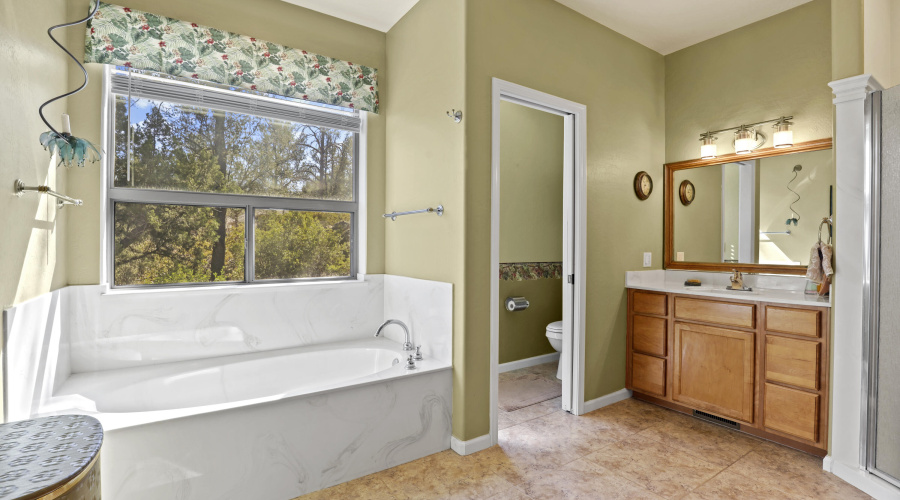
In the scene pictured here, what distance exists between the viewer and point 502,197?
4180mm

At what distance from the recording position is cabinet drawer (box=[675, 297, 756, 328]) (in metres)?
2.65

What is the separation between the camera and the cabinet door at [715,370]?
2.66 meters

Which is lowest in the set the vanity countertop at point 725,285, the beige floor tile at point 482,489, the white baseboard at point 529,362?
the beige floor tile at point 482,489

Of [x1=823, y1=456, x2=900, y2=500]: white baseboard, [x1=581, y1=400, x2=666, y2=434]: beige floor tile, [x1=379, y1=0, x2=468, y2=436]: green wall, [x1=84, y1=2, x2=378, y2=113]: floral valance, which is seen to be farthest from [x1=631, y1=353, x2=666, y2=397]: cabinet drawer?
[x1=84, y1=2, x2=378, y2=113]: floral valance

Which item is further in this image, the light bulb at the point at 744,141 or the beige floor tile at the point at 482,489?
the light bulb at the point at 744,141

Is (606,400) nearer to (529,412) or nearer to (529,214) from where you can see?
(529,412)

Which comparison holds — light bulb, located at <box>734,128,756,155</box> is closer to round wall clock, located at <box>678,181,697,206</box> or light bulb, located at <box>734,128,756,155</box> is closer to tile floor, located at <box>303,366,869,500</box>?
round wall clock, located at <box>678,181,697,206</box>

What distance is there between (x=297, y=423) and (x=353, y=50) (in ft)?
7.99

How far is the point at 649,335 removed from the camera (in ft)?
10.5

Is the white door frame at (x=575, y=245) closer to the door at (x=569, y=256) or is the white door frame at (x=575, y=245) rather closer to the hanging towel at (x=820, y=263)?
the door at (x=569, y=256)

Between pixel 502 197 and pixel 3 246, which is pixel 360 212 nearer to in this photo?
pixel 502 197

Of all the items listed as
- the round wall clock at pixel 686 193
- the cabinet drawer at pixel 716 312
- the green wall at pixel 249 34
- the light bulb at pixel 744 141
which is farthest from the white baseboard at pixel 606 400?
the light bulb at pixel 744 141

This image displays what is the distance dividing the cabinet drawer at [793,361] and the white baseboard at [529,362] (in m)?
2.03

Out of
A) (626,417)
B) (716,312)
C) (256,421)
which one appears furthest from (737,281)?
(256,421)
